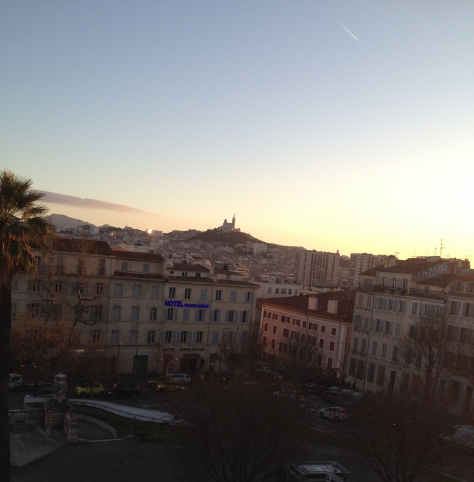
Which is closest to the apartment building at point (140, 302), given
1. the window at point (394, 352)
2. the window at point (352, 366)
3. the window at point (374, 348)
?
the window at point (352, 366)

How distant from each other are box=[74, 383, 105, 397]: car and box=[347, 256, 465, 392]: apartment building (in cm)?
2659

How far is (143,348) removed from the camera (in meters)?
56.8

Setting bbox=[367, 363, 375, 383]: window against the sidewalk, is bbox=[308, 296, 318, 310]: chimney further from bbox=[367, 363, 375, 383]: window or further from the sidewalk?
the sidewalk

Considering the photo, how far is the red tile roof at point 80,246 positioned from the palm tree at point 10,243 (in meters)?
34.0

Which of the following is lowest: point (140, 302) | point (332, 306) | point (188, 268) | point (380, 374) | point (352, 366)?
point (352, 366)

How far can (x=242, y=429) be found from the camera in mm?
18453

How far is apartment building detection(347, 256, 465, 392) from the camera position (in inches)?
2019

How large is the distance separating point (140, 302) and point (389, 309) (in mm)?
26357

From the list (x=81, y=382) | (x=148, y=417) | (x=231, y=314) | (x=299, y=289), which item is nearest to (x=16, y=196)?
(x=148, y=417)

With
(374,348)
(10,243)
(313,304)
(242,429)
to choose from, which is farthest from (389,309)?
(10,243)

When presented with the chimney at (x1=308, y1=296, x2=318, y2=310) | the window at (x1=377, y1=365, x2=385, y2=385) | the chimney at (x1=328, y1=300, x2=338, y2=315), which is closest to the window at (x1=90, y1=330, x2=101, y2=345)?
the chimney at (x1=308, y1=296, x2=318, y2=310)

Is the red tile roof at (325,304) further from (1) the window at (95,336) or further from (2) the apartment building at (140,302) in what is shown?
(1) the window at (95,336)

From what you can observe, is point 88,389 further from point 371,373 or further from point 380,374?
point 380,374

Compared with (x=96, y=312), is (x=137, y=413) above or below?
below
